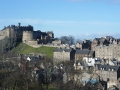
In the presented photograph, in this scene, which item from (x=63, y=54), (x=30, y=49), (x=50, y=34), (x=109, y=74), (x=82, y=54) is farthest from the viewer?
(x=50, y=34)

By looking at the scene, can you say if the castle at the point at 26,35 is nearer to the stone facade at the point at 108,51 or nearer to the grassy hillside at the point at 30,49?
the grassy hillside at the point at 30,49

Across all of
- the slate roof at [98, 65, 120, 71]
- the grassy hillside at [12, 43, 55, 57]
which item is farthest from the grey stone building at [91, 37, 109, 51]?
the slate roof at [98, 65, 120, 71]

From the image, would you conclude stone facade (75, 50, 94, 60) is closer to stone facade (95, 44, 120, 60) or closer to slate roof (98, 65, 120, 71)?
stone facade (95, 44, 120, 60)

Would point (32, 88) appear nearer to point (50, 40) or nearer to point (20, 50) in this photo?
point (20, 50)

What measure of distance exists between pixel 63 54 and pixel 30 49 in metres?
18.7

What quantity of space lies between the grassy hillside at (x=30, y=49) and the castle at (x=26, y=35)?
8.28 feet

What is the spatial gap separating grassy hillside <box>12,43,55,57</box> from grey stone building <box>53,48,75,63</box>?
3.53 metres

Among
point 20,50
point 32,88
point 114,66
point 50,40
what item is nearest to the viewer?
point 32,88

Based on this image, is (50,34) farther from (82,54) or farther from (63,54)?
(82,54)

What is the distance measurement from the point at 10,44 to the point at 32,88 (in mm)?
57507

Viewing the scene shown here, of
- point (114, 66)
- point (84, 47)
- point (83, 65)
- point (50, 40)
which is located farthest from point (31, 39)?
point (114, 66)

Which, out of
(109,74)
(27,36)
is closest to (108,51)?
(109,74)

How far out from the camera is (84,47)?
298 feet

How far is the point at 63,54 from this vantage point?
270ft
